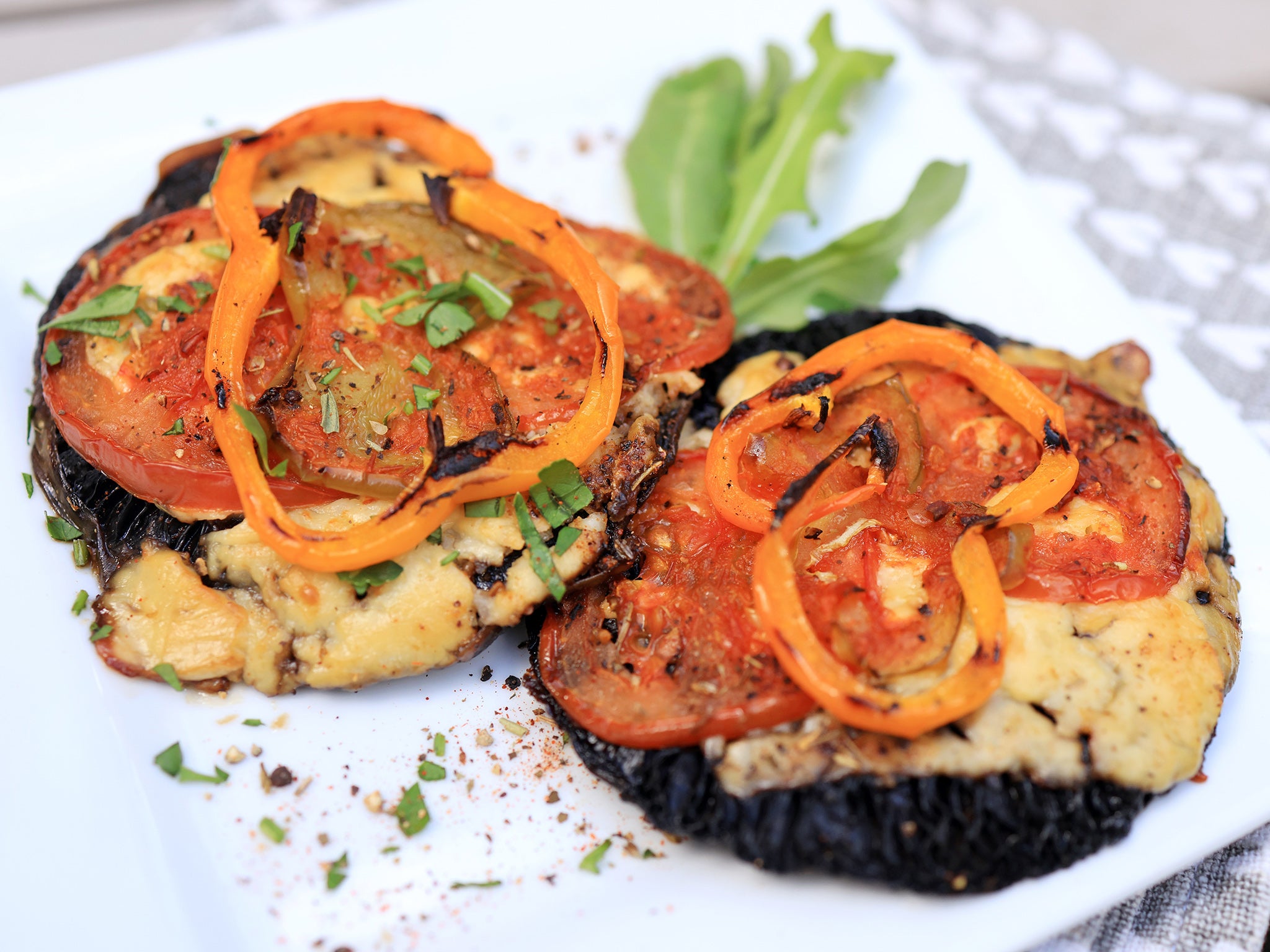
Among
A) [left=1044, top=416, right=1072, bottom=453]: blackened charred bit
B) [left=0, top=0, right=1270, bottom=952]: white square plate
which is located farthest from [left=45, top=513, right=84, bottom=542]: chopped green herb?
[left=1044, top=416, right=1072, bottom=453]: blackened charred bit

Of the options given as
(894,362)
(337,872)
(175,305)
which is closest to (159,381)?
(175,305)

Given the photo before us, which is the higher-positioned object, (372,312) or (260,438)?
(372,312)

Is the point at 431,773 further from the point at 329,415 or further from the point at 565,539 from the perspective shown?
the point at 329,415

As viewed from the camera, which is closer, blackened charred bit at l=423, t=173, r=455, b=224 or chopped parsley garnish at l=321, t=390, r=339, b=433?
chopped parsley garnish at l=321, t=390, r=339, b=433

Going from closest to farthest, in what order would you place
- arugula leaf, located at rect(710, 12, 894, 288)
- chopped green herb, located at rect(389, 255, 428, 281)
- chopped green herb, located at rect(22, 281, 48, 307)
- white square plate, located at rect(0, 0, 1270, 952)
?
white square plate, located at rect(0, 0, 1270, 952), chopped green herb, located at rect(389, 255, 428, 281), chopped green herb, located at rect(22, 281, 48, 307), arugula leaf, located at rect(710, 12, 894, 288)

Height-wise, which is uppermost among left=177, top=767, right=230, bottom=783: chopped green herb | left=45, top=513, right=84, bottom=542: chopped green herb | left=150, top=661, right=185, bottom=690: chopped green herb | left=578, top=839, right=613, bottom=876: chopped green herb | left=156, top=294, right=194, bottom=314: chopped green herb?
left=156, top=294, right=194, bottom=314: chopped green herb

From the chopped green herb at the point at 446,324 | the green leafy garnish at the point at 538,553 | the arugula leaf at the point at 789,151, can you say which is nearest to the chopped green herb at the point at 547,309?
the chopped green herb at the point at 446,324

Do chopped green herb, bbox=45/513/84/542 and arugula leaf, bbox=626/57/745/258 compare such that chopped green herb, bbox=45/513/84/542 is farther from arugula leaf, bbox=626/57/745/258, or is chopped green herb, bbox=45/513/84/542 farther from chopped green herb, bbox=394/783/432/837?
arugula leaf, bbox=626/57/745/258
